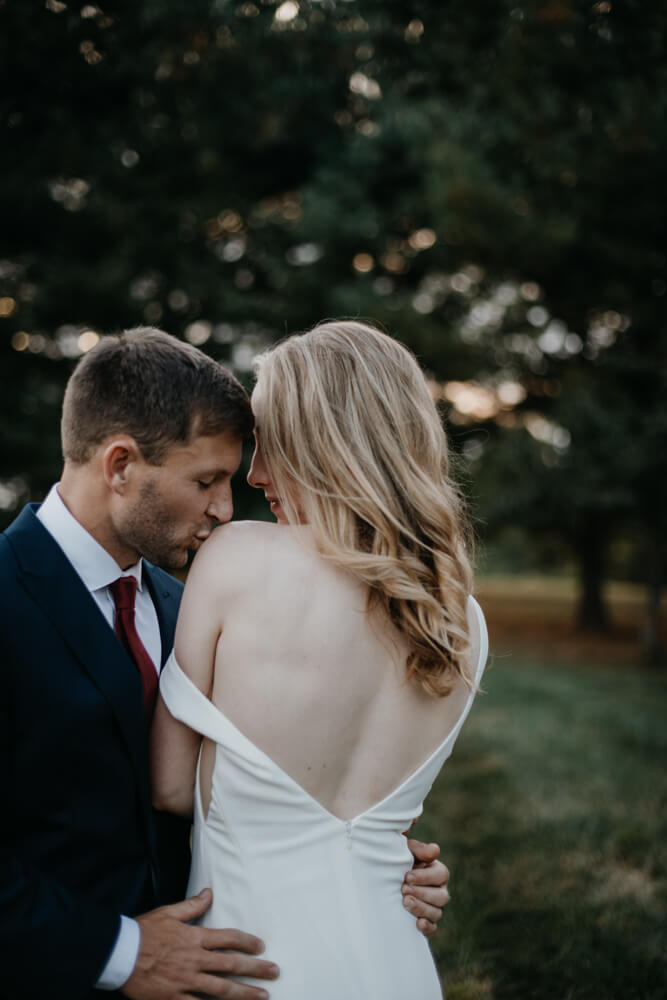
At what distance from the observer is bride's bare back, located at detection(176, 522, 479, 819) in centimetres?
182

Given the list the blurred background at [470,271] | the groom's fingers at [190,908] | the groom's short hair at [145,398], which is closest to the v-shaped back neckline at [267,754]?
the groom's fingers at [190,908]

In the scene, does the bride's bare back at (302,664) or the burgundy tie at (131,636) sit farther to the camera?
the burgundy tie at (131,636)

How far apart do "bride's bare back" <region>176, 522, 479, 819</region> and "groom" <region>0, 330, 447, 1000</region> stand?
0.24 meters

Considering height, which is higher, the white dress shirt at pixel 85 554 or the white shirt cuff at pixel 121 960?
the white dress shirt at pixel 85 554

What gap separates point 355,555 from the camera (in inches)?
73.0

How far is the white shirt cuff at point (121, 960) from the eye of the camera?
1.80m

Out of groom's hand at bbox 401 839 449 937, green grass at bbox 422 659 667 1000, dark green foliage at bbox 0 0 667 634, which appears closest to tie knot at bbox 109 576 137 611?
groom's hand at bbox 401 839 449 937

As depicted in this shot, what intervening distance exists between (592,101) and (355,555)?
4.48 m

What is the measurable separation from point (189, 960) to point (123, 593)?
909mm

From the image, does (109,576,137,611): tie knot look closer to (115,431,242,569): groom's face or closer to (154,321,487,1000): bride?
(115,431,242,569): groom's face

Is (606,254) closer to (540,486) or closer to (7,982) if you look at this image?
(540,486)

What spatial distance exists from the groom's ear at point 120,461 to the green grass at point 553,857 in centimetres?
277

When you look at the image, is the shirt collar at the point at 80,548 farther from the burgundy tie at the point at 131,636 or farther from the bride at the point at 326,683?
the bride at the point at 326,683

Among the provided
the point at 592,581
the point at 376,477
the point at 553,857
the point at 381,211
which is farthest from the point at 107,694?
the point at 592,581
